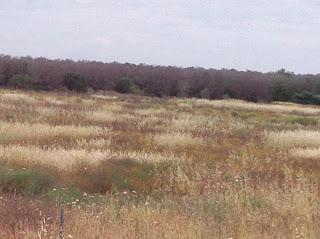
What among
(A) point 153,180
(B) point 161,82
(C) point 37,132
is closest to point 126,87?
(B) point 161,82

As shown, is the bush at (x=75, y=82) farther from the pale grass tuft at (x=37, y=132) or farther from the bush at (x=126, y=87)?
the pale grass tuft at (x=37, y=132)

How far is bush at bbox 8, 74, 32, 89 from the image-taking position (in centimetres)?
6725

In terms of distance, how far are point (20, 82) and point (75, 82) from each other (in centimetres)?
594

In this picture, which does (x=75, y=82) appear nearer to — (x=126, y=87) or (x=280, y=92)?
(x=126, y=87)

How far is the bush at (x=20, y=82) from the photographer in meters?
67.2

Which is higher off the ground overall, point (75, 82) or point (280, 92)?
point (75, 82)

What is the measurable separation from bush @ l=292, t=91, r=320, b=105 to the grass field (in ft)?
Answer: 176

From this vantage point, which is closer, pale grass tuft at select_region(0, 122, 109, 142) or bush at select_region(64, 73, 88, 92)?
pale grass tuft at select_region(0, 122, 109, 142)

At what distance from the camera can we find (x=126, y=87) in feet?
244

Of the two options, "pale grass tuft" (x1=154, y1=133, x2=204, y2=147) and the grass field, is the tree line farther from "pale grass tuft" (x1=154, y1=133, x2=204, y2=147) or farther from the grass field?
"pale grass tuft" (x1=154, y1=133, x2=204, y2=147)

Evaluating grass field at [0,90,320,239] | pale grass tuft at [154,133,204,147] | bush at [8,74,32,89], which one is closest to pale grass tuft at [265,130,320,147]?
grass field at [0,90,320,239]

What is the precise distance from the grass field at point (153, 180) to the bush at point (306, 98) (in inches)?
2113

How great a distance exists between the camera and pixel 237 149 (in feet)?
59.4

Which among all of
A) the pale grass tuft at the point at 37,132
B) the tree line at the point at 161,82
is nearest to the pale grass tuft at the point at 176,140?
the pale grass tuft at the point at 37,132
